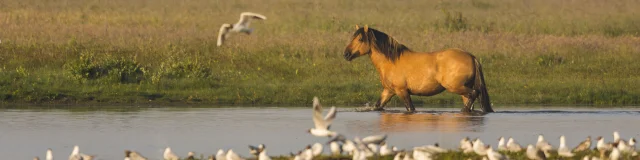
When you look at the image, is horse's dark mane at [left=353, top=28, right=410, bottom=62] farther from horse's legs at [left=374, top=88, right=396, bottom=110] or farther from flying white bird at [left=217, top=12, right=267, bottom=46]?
flying white bird at [left=217, top=12, right=267, bottom=46]

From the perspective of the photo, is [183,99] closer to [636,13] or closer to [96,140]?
[96,140]

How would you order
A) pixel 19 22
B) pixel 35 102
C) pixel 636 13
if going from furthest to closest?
pixel 636 13 → pixel 19 22 → pixel 35 102

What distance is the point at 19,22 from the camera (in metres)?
39.0

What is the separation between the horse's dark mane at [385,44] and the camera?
2166 centimetres

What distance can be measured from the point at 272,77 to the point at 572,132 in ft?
42.6

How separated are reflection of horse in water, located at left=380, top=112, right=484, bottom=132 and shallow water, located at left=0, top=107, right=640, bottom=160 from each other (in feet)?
0.04

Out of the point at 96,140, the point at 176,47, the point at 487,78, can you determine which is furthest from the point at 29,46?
the point at 96,140

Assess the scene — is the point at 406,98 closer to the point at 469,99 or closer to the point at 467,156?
the point at 469,99

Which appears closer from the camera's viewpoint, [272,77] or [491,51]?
[272,77]

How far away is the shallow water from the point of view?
1618 centimetres

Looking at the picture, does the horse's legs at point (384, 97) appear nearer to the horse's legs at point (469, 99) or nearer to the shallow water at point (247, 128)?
the shallow water at point (247, 128)

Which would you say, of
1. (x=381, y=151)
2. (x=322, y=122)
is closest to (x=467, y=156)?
(x=381, y=151)

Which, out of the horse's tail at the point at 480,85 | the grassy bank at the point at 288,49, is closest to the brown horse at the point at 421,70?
the horse's tail at the point at 480,85

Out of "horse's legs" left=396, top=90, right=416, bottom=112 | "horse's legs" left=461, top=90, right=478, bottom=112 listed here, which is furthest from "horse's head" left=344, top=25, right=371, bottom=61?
"horse's legs" left=461, top=90, right=478, bottom=112
